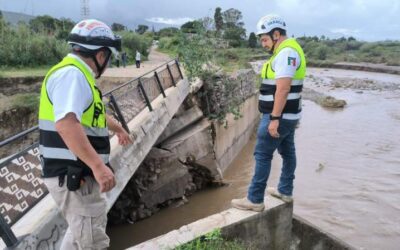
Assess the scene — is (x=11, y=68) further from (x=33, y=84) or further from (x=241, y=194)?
(x=241, y=194)

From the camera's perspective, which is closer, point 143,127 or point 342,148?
point 143,127

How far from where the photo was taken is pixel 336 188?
11.4 meters

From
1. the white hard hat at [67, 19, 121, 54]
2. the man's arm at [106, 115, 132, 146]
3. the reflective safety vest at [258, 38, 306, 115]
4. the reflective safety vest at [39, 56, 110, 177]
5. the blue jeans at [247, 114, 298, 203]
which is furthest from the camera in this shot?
the blue jeans at [247, 114, 298, 203]

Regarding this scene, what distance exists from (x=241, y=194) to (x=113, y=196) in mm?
5418

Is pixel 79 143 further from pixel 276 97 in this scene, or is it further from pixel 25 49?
pixel 25 49

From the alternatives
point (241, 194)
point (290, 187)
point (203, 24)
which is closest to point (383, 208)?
point (241, 194)

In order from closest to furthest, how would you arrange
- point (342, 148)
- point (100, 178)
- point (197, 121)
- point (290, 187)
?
point (100, 178)
point (290, 187)
point (197, 121)
point (342, 148)

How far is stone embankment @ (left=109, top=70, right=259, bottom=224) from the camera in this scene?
903 centimetres

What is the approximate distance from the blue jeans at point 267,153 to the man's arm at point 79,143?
2.33 metres

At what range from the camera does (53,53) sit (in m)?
22.5

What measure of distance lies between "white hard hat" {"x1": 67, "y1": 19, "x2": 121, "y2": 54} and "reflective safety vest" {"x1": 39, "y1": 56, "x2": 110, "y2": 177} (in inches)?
5.6

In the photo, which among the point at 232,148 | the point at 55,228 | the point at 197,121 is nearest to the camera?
the point at 55,228

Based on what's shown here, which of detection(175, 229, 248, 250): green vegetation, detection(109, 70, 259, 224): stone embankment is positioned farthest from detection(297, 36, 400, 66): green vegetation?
detection(175, 229, 248, 250): green vegetation

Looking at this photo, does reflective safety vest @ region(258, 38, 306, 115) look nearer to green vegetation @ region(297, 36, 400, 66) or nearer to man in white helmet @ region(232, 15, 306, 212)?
man in white helmet @ region(232, 15, 306, 212)
